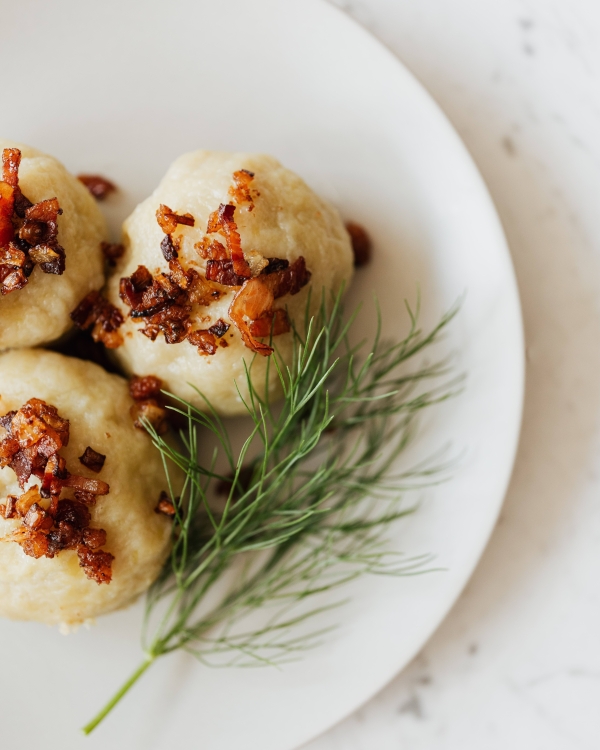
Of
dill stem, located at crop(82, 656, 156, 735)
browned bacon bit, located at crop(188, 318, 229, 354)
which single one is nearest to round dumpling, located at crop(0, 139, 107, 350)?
browned bacon bit, located at crop(188, 318, 229, 354)

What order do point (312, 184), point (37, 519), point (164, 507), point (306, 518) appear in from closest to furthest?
point (37, 519), point (164, 507), point (306, 518), point (312, 184)

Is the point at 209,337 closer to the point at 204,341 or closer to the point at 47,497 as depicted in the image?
the point at 204,341

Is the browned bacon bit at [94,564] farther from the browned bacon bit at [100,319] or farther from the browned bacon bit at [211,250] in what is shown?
the browned bacon bit at [211,250]

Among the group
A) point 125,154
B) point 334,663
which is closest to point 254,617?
point 334,663

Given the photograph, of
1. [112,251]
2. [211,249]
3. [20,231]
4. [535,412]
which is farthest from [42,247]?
[535,412]

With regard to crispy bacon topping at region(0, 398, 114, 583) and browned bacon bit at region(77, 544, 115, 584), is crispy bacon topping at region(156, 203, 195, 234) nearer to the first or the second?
crispy bacon topping at region(0, 398, 114, 583)

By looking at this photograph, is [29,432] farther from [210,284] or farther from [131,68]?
[131,68]

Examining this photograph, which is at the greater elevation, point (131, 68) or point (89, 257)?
point (131, 68)
